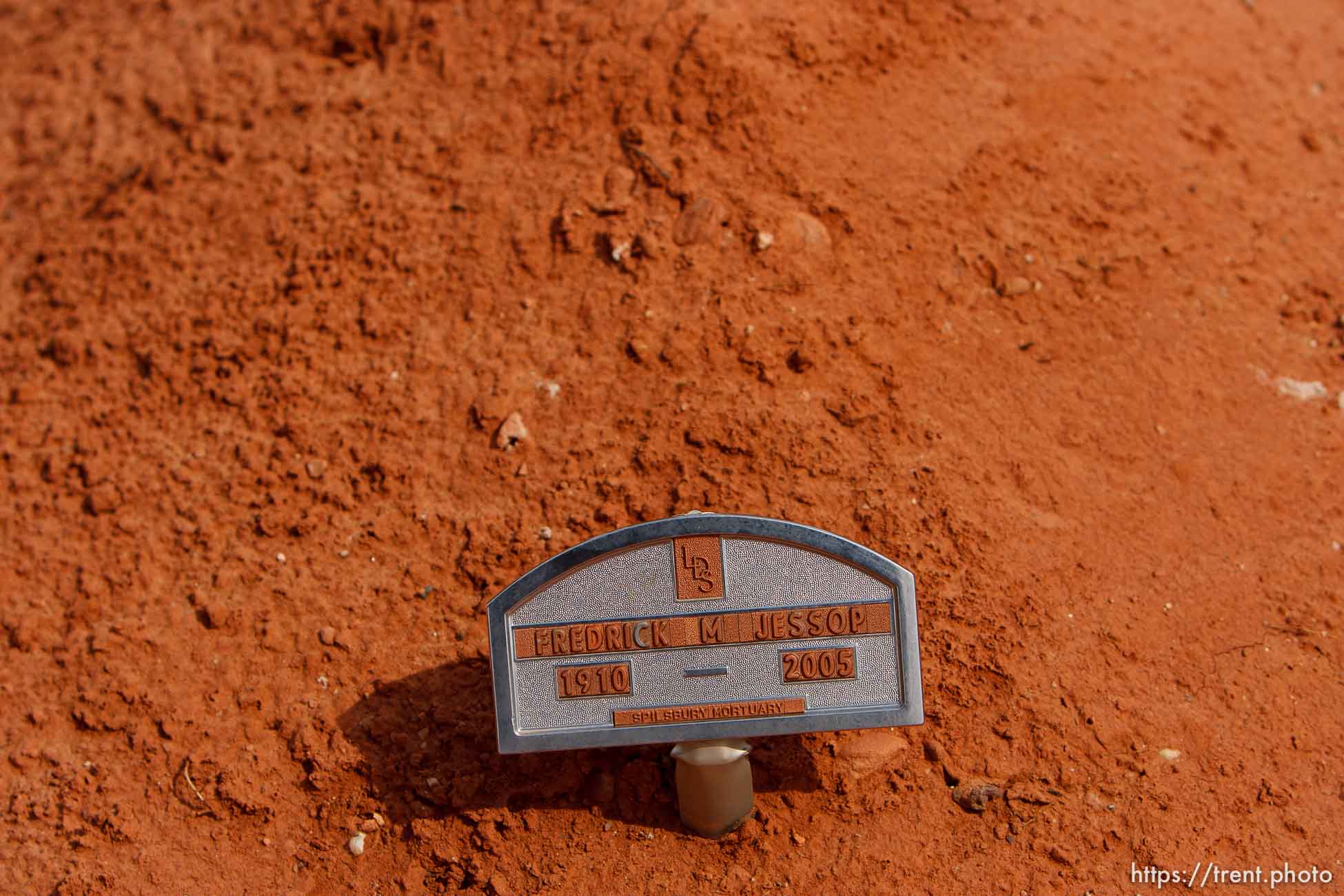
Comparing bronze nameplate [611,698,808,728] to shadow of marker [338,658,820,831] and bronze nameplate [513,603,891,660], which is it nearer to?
bronze nameplate [513,603,891,660]

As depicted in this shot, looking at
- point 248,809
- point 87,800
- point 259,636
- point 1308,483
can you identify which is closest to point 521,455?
point 259,636

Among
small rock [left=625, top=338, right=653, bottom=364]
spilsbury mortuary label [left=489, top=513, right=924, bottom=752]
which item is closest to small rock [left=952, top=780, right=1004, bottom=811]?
spilsbury mortuary label [left=489, top=513, right=924, bottom=752]

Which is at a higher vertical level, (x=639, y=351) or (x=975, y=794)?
(x=639, y=351)

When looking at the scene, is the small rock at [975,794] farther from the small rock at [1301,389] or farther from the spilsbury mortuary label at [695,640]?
the small rock at [1301,389]

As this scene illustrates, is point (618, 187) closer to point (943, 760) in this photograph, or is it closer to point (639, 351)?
point (639, 351)

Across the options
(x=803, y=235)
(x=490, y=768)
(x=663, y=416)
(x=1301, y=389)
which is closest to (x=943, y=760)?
(x=490, y=768)

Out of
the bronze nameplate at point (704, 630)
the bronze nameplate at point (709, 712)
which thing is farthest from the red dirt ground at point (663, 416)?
the bronze nameplate at point (704, 630)
